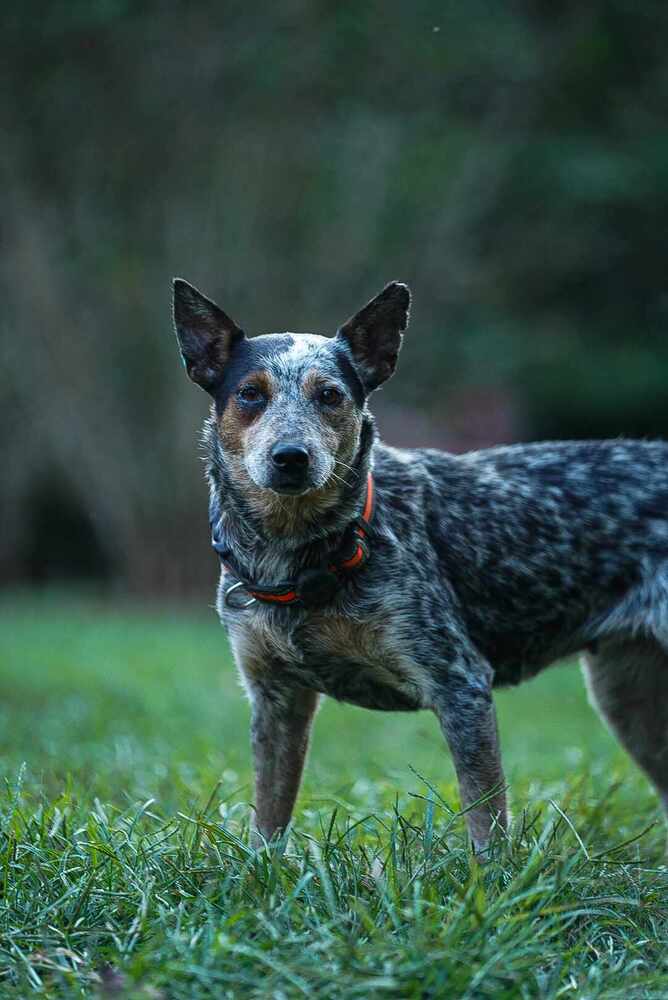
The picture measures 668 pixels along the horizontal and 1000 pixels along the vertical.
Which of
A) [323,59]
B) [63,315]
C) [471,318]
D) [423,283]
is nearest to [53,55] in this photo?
[323,59]

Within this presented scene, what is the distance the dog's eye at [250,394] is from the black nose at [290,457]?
0.29 metres

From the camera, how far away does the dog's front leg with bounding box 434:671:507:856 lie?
3713 mm

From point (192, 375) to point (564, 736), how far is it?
4789mm

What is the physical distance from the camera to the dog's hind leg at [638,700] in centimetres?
463

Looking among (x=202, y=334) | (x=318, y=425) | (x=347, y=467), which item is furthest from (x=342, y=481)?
(x=202, y=334)

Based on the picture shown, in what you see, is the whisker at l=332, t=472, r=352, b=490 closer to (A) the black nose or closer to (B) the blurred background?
(A) the black nose

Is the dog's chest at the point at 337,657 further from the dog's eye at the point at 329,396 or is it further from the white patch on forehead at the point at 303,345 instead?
the white patch on forehead at the point at 303,345

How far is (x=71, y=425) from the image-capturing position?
15703mm

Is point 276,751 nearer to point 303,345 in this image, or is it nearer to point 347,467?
point 347,467

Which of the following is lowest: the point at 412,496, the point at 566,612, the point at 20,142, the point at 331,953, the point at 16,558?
the point at 16,558

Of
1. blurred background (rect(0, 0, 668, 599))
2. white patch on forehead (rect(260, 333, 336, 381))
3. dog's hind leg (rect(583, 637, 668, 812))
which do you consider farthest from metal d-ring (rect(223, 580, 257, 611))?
blurred background (rect(0, 0, 668, 599))

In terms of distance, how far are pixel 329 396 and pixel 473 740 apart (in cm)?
115

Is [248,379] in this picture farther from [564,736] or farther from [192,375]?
[564,736]

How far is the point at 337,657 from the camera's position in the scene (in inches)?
150
